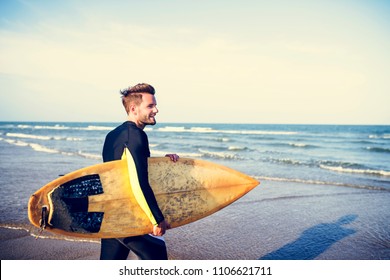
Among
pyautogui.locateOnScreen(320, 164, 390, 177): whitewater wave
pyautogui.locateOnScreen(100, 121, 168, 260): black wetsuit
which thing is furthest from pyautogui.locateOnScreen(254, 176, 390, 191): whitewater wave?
pyautogui.locateOnScreen(100, 121, 168, 260): black wetsuit

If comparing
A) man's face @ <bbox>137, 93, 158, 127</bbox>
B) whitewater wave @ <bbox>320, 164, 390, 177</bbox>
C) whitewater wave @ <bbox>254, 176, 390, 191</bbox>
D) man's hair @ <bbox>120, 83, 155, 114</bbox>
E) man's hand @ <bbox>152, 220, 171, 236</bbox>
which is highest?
man's hair @ <bbox>120, 83, 155, 114</bbox>

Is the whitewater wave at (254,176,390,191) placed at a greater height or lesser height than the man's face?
lesser

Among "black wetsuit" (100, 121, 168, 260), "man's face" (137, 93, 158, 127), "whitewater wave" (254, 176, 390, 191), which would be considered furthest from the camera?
"whitewater wave" (254, 176, 390, 191)

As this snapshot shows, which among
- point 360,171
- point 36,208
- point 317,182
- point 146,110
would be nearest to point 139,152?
point 146,110

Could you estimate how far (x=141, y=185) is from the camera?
1954 millimetres

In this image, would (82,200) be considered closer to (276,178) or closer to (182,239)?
(182,239)

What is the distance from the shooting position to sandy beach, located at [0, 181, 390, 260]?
3.53 metres

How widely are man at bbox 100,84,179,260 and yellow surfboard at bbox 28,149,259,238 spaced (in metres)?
0.06

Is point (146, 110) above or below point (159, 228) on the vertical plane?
above

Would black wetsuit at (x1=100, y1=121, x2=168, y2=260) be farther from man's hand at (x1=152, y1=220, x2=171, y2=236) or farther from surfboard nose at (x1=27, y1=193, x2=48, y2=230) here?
surfboard nose at (x1=27, y1=193, x2=48, y2=230)

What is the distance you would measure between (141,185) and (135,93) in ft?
2.44

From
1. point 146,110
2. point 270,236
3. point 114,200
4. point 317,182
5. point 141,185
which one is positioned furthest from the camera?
point 317,182

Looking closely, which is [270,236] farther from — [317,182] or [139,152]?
[317,182]

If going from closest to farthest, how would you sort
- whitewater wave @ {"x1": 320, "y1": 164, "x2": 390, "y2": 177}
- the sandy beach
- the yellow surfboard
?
the yellow surfboard, the sandy beach, whitewater wave @ {"x1": 320, "y1": 164, "x2": 390, "y2": 177}
